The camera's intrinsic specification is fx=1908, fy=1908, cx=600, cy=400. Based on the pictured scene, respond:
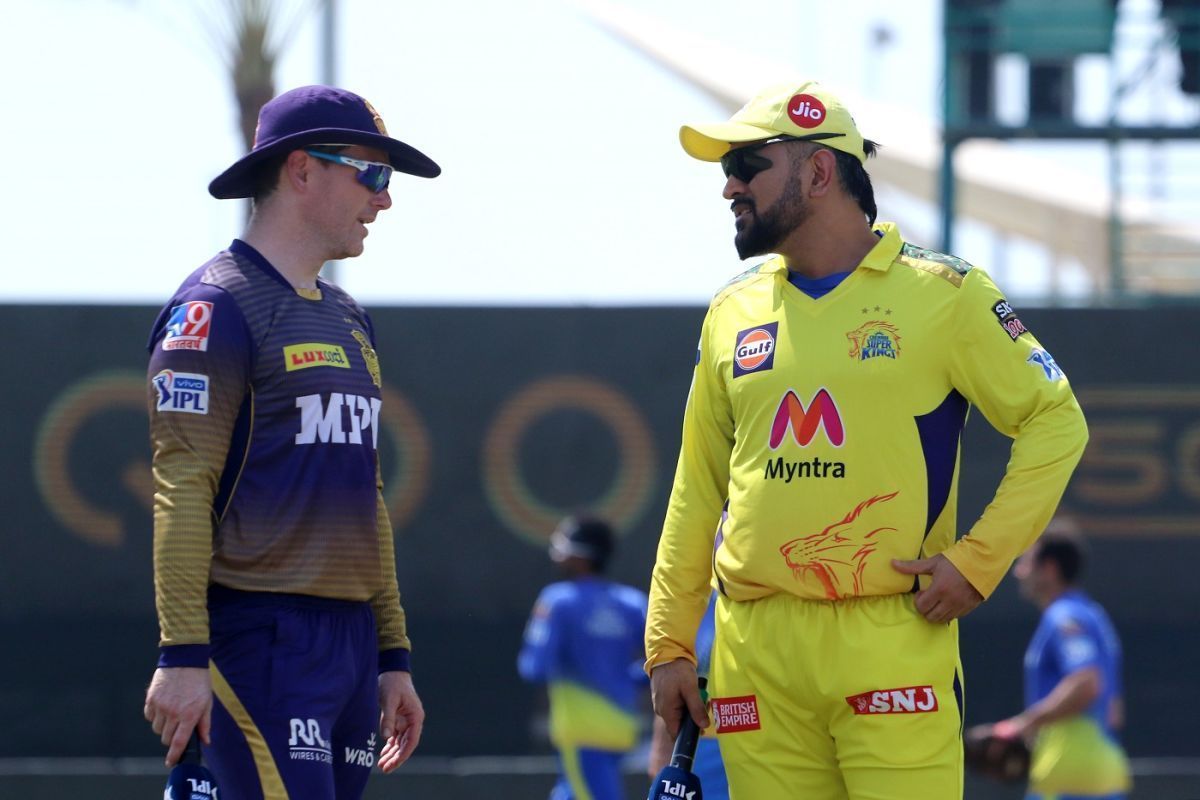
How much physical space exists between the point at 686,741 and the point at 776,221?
1141 millimetres

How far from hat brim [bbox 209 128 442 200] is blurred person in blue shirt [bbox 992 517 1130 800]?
4458 mm

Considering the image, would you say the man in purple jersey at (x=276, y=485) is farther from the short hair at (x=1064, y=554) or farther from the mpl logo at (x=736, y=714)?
the short hair at (x=1064, y=554)

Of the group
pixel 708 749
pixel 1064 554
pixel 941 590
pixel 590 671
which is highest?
pixel 941 590

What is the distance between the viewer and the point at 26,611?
36.4 feet

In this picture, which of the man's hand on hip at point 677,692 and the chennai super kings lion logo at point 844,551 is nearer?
the chennai super kings lion logo at point 844,551

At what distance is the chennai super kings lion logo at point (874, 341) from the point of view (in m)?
3.95

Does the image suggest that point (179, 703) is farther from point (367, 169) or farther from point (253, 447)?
point (367, 169)

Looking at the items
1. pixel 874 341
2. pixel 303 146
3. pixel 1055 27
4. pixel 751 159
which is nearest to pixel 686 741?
pixel 874 341

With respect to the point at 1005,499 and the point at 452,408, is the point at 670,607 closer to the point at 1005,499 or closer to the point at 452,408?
the point at 1005,499

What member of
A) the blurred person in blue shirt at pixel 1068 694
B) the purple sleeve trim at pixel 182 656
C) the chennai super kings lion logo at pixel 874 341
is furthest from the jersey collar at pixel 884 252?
the blurred person in blue shirt at pixel 1068 694

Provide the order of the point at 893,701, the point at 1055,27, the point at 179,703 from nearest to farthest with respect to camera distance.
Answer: the point at 179,703 < the point at 893,701 < the point at 1055,27

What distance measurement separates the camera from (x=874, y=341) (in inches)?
156

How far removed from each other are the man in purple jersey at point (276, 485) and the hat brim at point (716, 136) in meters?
0.63

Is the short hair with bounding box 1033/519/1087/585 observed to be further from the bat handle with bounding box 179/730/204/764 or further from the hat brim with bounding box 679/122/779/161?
the bat handle with bounding box 179/730/204/764
